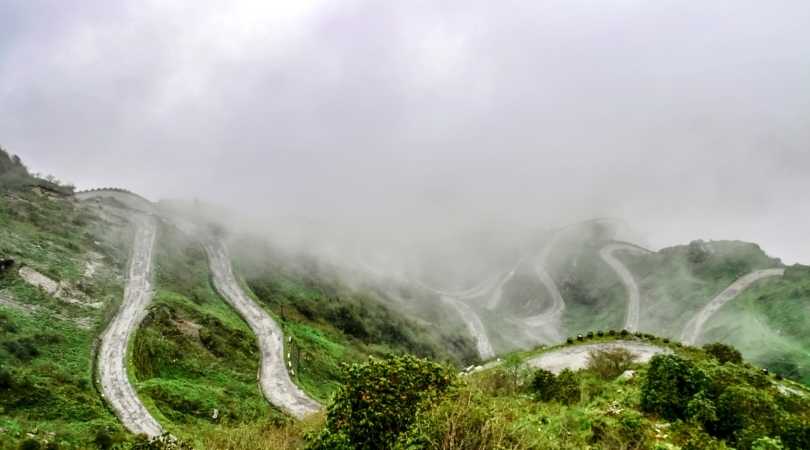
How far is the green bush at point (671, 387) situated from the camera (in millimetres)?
24484

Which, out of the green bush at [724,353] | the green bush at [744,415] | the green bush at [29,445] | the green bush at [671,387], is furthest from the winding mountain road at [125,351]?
the green bush at [724,353]

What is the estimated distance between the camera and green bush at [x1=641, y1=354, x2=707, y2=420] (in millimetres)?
24484

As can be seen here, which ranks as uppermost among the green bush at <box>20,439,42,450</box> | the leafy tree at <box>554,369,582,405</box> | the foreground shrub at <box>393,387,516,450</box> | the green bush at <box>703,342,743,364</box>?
the foreground shrub at <box>393,387,516,450</box>

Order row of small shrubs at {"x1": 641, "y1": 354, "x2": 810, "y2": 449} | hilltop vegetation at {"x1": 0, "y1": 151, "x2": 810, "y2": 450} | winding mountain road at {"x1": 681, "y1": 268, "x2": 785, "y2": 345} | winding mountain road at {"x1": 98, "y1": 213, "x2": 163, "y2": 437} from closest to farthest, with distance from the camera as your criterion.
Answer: hilltop vegetation at {"x1": 0, "y1": 151, "x2": 810, "y2": 450} < row of small shrubs at {"x1": 641, "y1": 354, "x2": 810, "y2": 449} < winding mountain road at {"x1": 98, "y1": 213, "x2": 163, "y2": 437} < winding mountain road at {"x1": 681, "y1": 268, "x2": 785, "y2": 345}

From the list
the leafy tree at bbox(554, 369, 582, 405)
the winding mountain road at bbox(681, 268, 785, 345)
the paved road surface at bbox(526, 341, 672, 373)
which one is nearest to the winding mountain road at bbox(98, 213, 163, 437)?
the leafy tree at bbox(554, 369, 582, 405)

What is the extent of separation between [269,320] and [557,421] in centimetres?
5703

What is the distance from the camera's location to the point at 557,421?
21969 millimetres

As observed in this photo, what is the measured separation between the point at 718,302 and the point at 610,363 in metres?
76.2

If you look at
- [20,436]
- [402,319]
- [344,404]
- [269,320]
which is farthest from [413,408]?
[402,319]

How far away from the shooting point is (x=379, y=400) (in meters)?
15.9

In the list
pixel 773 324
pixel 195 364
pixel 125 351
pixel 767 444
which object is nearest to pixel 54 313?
pixel 125 351

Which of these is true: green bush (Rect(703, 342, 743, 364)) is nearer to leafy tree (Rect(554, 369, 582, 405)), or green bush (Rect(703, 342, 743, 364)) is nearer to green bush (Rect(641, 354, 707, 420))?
leafy tree (Rect(554, 369, 582, 405))

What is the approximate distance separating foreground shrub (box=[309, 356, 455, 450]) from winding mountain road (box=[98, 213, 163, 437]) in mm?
24531

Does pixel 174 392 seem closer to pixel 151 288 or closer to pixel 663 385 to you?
pixel 151 288
